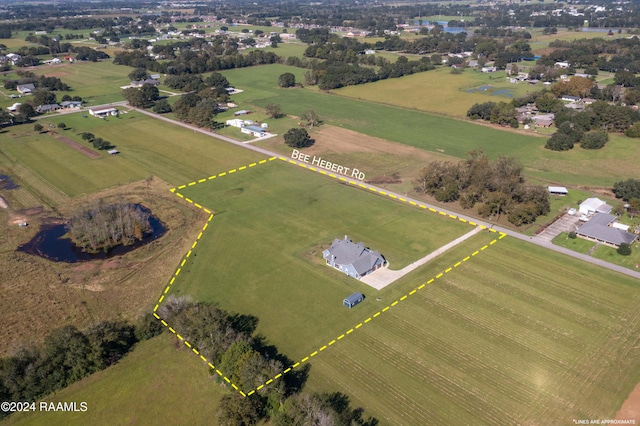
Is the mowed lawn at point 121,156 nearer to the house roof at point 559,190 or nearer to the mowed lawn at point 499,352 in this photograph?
the mowed lawn at point 499,352

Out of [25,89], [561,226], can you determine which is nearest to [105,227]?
[561,226]

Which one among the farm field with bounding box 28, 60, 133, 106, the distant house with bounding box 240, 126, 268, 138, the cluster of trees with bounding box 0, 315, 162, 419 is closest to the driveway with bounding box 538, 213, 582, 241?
the cluster of trees with bounding box 0, 315, 162, 419

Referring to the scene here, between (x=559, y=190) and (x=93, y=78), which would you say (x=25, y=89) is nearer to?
(x=93, y=78)

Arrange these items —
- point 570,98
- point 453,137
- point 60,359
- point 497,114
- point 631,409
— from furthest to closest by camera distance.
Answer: point 570,98, point 497,114, point 453,137, point 60,359, point 631,409

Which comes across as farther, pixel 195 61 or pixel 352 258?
pixel 195 61

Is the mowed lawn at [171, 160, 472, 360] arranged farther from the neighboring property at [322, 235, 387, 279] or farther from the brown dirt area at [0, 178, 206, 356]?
the brown dirt area at [0, 178, 206, 356]
